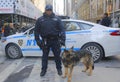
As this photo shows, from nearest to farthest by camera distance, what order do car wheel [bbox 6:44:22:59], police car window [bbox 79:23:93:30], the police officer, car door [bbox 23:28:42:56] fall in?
the police officer, police car window [bbox 79:23:93:30], car door [bbox 23:28:42:56], car wheel [bbox 6:44:22:59]

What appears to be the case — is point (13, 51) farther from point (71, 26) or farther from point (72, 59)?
point (72, 59)

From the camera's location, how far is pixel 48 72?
8.81m

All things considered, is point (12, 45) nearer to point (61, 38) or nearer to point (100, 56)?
point (100, 56)

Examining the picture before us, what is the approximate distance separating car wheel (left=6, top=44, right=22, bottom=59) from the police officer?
159 inches

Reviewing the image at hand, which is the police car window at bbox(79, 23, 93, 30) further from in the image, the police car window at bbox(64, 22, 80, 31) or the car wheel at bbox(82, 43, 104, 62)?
the car wheel at bbox(82, 43, 104, 62)

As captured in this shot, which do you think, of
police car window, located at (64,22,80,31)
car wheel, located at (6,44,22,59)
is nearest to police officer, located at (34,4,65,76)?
police car window, located at (64,22,80,31)

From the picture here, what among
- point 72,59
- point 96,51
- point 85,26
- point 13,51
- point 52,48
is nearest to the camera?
point 72,59

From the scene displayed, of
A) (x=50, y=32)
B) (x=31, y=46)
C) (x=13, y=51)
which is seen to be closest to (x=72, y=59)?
(x=50, y=32)

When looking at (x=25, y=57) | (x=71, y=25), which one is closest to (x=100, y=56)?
(x=71, y=25)

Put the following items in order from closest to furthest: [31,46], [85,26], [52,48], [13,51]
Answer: [52,48] < [85,26] < [31,46] < [13,51]

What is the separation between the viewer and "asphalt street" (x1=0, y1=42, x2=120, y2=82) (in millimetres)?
8016

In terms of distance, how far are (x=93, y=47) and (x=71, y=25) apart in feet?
3.77

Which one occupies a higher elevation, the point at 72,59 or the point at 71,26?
the point at 71,26

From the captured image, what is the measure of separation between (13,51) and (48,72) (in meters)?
3.53
